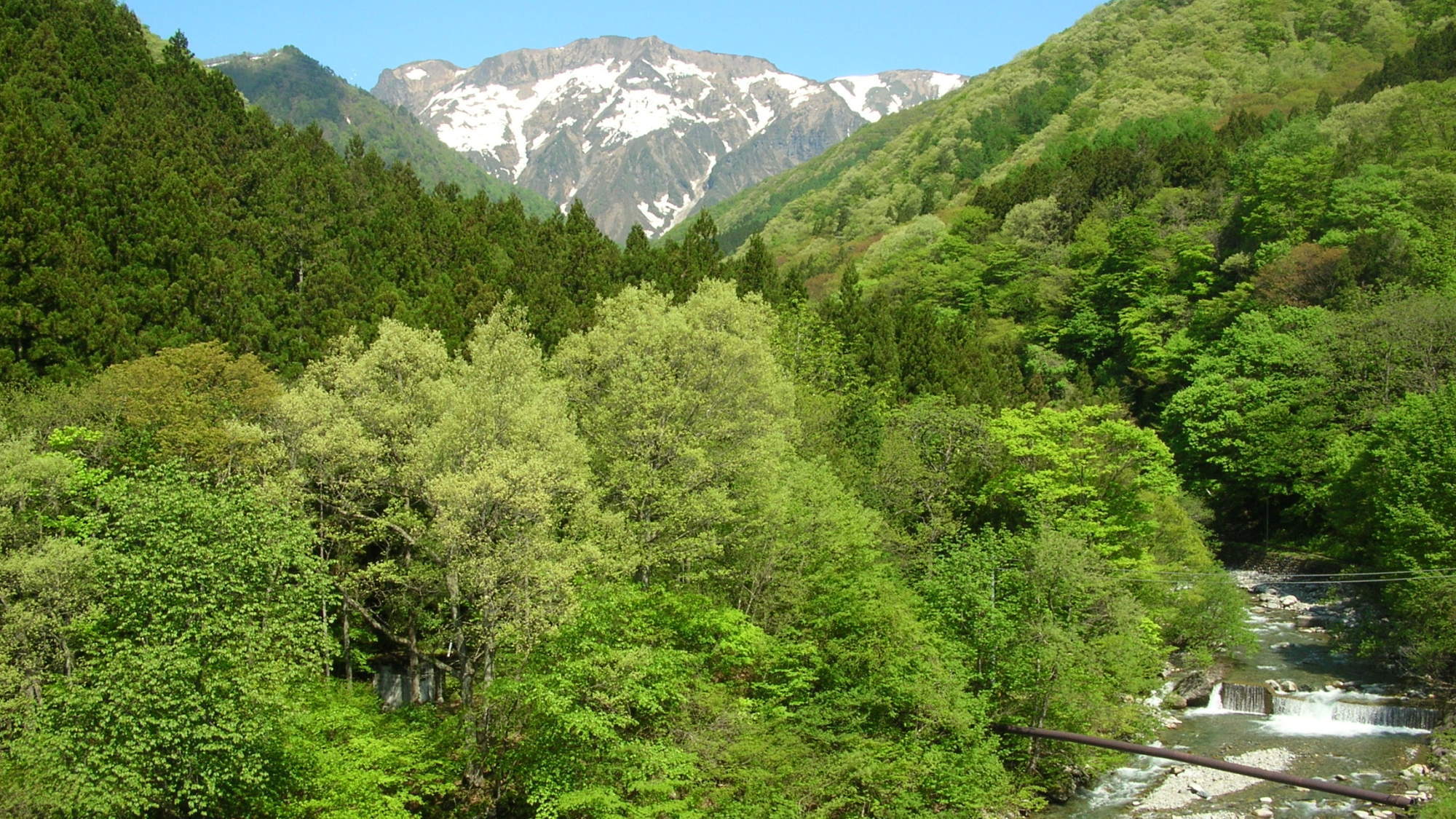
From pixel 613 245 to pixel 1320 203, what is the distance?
1781 inches

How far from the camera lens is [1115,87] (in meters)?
122

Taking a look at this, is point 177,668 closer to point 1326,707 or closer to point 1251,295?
point 1326,707

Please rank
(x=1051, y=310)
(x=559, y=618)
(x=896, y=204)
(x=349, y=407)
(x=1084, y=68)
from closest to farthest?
1. (x=559, y=618)
2. (x=349, y=407)
3. (x=1051, y=310)
4. (x=896, y=204)
5. (x=1084, y=68)

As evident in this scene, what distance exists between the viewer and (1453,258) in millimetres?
51406

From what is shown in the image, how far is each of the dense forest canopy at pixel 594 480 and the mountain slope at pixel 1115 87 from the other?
4584 centimetres

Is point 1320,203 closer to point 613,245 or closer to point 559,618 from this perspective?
point 613,245

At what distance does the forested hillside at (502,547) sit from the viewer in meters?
20.5

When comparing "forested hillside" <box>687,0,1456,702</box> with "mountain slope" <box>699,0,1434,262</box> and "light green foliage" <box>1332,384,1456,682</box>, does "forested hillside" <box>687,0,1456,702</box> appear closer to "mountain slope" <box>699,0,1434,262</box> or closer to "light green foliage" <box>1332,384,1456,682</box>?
"light green foliage" <box>1332,384,1456,682</box>

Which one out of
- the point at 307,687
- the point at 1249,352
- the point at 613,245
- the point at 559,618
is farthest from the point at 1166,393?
the point at 307,687

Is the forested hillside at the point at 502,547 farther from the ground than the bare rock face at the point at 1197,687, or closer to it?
farther from the ground

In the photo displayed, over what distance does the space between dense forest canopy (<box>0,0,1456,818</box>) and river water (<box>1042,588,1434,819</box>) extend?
1657mm

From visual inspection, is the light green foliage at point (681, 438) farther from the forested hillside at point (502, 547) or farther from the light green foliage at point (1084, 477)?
the light green foliage at point (1084, 477)

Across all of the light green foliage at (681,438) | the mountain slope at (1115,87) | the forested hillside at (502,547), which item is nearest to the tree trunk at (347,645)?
the forested hillside at (502,547)

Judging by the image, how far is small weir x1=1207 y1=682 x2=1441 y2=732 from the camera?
31.9m
